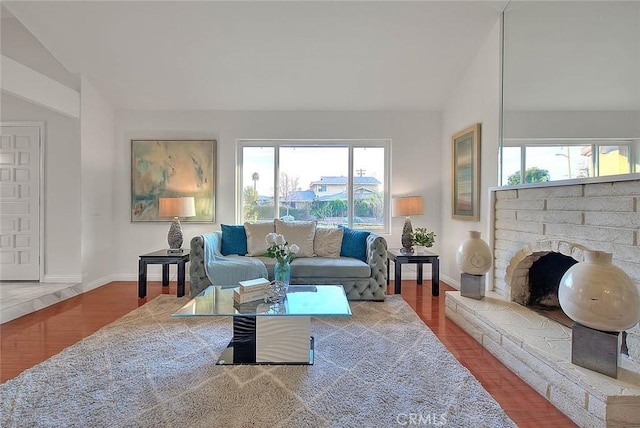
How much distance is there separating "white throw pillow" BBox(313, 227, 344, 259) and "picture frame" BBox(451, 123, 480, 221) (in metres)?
1.50

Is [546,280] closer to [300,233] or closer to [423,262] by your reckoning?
[423,262]

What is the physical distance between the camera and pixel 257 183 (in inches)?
186

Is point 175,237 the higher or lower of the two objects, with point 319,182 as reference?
lower

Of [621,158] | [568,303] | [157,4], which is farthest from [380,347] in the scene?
[157,4]

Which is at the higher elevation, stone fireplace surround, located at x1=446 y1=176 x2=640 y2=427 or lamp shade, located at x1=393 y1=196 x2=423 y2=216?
lamp shade, located at x1=393 y1=196 x2=423 y2=216

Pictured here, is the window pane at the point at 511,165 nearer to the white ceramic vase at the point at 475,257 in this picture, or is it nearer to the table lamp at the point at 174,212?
the white ceramic vase at the point at 475,257

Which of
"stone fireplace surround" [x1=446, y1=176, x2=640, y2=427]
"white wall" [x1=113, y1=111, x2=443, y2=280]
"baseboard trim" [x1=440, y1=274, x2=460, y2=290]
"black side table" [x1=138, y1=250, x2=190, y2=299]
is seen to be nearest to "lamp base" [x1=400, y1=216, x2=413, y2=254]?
"white wall" [x1=113, y1=111, x2=443, y2=280]

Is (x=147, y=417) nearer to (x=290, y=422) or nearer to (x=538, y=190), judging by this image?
(x=290, y=422)

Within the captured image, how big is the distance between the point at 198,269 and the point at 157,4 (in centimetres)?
268

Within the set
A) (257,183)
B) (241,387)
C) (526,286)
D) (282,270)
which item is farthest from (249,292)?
(257,183)

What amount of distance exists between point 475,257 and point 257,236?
2.41 meters

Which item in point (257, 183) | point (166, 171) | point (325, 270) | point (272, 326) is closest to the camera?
point (272, 326)

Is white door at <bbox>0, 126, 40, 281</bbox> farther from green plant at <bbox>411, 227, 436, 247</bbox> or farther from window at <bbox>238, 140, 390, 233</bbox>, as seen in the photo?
green plant at <bbox>411, 227, 436, 247</bbox>

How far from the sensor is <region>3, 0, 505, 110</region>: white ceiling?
126 inches
